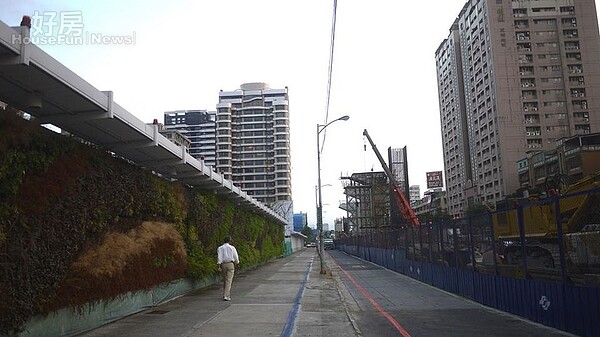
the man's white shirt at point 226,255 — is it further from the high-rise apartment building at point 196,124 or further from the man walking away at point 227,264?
the high-rise apartment building at point 196,124

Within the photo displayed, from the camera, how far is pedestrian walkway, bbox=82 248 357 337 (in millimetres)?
8367

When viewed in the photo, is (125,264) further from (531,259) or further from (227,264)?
(531,259)

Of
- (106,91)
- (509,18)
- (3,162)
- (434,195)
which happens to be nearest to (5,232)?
(3,162)

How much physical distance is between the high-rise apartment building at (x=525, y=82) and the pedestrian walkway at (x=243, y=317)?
303 feet

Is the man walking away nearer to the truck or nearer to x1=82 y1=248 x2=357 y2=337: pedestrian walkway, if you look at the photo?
x1=82 y1=248 x2=357 y2=337: pedestrian walkway

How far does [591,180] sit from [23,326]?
1306cm

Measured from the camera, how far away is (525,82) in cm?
10175

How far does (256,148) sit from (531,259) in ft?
393

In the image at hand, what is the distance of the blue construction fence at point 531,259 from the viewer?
7.64 metres

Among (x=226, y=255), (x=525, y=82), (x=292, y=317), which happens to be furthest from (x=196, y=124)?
(x=292, y=317)

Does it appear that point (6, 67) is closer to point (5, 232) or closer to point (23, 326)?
point (5, 232)

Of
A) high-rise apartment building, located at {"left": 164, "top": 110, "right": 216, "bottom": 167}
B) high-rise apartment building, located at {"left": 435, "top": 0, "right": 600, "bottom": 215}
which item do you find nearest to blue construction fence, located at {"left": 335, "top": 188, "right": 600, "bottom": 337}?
high-rise apartment building, located at {"left": 435, "top": 0, "right": 600, "bottom": 215}

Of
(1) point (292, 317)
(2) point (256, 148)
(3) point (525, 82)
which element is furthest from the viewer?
(2) point (256, 148)

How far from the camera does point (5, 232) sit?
6.37 meters
